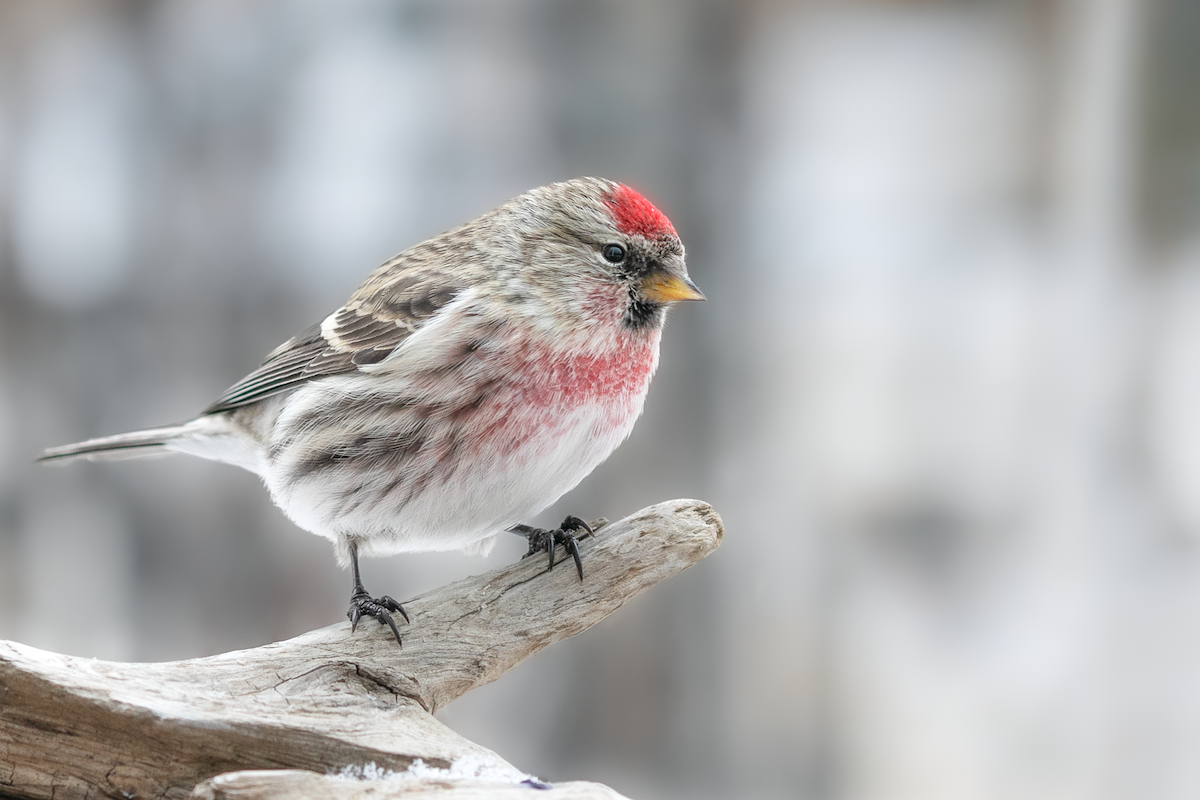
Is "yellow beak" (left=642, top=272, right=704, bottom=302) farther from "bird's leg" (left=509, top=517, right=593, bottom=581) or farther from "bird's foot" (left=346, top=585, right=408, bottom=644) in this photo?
"bird's foot" (left=346, top=585, right=408, bottom=644)

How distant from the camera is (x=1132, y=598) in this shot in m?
2.28

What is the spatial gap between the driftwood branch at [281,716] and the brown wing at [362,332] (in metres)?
0.34

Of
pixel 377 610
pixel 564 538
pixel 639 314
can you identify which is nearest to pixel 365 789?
pixel 377 610

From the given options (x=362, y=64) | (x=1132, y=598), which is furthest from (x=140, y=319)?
(x=1132, y=598)

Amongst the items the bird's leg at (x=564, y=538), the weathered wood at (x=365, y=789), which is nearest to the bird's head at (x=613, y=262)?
the bird's leg at (x=564, y=538)

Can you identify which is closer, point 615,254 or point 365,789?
point 365,789

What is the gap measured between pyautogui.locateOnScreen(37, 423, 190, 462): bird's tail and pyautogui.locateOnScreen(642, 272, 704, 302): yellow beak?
0.68 meters

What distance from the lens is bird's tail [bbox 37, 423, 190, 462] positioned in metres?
1.48

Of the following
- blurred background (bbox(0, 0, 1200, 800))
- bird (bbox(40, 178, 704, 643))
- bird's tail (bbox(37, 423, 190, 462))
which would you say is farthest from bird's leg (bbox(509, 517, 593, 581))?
blurred background (bbox(0, 0, 1200, 800))

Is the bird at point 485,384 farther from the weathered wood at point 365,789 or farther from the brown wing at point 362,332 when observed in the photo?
the weathered wood at point 365,789

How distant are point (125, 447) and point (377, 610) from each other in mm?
528

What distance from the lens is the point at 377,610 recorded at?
121 cm

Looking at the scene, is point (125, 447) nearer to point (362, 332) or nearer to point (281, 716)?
point (362, 332)

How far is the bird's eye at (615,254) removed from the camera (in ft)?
4.25
